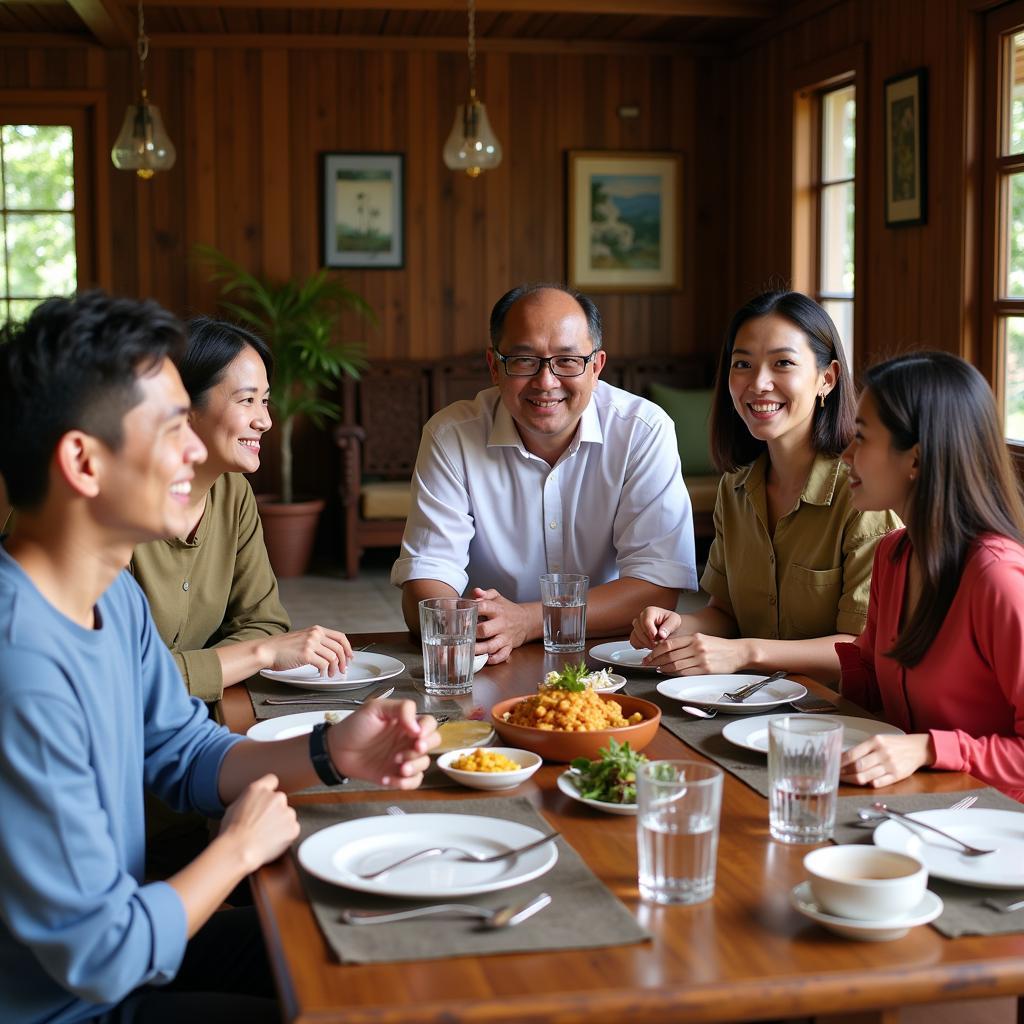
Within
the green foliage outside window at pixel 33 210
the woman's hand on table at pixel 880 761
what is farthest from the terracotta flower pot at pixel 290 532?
the woman's hand on table at pixel 880 761

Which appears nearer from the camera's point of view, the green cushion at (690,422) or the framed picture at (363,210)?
the green cushion at (690,422)

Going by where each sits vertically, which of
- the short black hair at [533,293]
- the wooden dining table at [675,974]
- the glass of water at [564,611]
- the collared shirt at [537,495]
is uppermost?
the short black hair at [533,293]

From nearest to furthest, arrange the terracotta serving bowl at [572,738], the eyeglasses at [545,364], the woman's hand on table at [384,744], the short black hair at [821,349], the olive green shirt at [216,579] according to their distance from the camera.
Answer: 1. the woman's hand on table at [384,744]
2. the terracotta serving bowl at [572,738]
3. the olive green shirt at [216,579]
4. the short black hair at [821,349]
5. the eyeglasses at [545,364]

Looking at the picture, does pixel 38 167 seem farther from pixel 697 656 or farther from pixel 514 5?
pixel 697 656

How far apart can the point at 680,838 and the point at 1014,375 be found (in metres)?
4.24

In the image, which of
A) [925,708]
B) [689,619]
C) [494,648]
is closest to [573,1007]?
[925,708]

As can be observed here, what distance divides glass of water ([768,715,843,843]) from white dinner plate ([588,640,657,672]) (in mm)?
695

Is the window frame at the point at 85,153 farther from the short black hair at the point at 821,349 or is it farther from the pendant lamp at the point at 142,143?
the short black hair at the point at 821,349

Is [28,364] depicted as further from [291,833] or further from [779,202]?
[779,202]

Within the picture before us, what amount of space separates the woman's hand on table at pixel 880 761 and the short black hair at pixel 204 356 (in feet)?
4.32

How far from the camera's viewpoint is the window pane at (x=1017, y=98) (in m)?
4.88

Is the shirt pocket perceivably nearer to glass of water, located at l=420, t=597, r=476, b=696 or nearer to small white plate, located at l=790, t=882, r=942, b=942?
glass of water, located at l=420, t=597, r=476, b=696

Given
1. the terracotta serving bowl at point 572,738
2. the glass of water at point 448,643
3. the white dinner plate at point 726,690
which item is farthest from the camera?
the glass of water at point 448,643

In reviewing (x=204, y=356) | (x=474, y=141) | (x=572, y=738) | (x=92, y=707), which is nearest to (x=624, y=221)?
(x=474, y=141)
